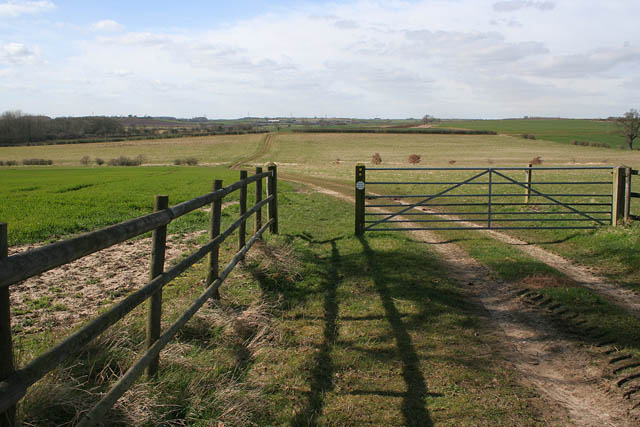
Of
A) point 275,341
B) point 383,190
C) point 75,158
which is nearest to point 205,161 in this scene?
point 75,158

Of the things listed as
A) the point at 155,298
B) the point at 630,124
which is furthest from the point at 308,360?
the point at 630,124

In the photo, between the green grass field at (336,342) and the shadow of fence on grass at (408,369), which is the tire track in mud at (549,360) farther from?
the shadow of fence on grass at (408,369)

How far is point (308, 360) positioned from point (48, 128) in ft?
382

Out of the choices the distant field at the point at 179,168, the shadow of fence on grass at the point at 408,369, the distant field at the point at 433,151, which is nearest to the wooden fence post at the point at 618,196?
the shadow of fence on grass at the point at 408,369

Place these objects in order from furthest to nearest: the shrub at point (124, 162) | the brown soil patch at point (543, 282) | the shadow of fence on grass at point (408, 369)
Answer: the shrub at point (124, 162)
the brown soil patch at point (543, 282)
the shadow of fence on grass at point (408, 369)

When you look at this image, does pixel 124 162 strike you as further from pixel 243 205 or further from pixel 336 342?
pixel 336 342

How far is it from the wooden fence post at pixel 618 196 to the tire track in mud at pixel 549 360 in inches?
235

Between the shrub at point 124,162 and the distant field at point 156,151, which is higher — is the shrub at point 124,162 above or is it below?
below

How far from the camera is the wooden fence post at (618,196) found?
461 inches

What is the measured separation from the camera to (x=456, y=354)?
500 centimetres

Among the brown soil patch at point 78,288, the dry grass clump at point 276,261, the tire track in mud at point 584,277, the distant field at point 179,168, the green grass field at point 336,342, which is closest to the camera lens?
the green grass field at point 336,342

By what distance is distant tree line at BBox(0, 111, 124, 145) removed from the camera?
317ft

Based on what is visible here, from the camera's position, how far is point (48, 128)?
10369 cm

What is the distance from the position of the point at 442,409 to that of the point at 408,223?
387 inches
